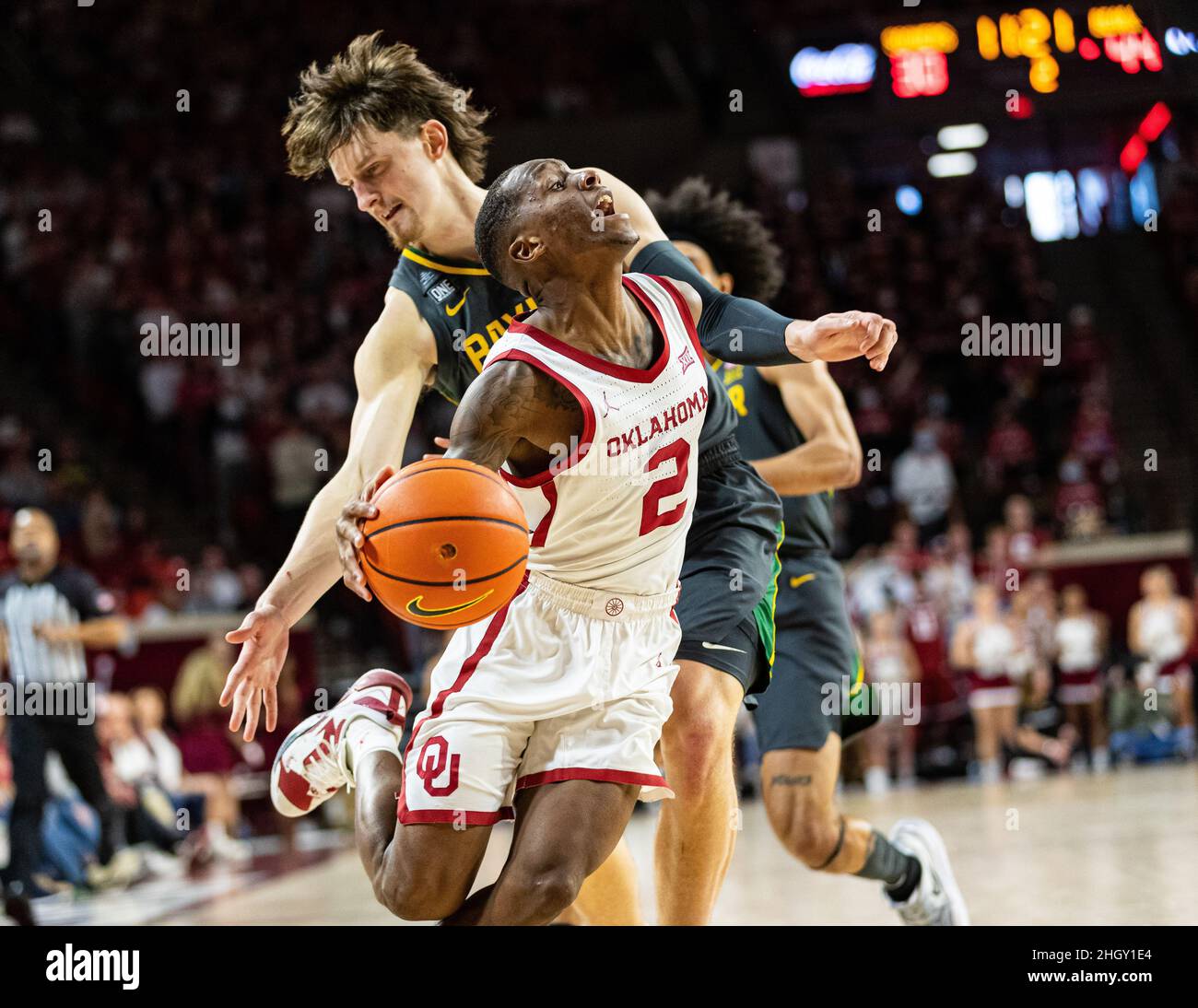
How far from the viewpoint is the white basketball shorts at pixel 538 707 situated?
3035 mm

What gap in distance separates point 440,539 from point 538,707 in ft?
1.82

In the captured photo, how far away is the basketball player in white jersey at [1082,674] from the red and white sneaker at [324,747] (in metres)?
8.15

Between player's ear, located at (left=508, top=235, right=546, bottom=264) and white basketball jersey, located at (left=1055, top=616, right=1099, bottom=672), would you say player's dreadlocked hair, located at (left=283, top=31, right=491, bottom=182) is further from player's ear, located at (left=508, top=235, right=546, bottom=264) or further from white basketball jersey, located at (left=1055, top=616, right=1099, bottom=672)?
white basketball jersey, located at (left=1055, top=616, right=1099, bottom=672)

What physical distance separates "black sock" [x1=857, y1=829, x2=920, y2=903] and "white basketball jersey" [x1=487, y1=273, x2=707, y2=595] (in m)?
1.78

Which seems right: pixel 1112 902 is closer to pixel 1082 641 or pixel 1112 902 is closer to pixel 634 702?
pixel 634 702

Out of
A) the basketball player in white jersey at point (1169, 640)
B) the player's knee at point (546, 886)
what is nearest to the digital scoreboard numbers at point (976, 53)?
the basketball player in white jersey at point (1169, 640)

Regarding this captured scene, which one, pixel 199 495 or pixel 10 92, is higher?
pixel 10 92

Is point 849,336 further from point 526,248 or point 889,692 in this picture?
point 889,692

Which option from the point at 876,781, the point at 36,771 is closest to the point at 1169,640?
the point at 876,781

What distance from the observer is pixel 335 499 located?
342 centimetres

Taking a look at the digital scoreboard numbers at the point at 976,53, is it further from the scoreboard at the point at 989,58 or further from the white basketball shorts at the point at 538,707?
the white basketball shorts at the point at 538,707
